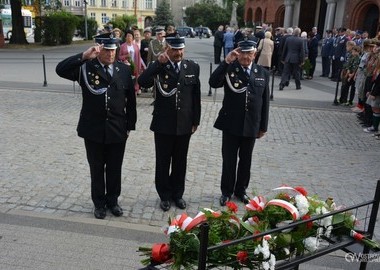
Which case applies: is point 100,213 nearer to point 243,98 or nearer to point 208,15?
point 243,98

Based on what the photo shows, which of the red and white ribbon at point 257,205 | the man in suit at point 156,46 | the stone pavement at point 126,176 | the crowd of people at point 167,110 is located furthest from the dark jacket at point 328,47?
the red and white ribbon at point 257,205

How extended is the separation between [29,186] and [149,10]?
92.0 metres

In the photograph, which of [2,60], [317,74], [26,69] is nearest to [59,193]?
[26,69]

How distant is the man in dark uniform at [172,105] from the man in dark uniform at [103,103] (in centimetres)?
31

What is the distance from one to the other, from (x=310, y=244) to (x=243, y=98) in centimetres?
241

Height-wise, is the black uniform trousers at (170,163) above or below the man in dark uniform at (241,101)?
below

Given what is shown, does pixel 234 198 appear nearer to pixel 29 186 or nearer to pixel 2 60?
pixel 29 186

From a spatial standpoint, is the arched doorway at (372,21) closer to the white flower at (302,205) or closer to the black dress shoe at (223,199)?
the black dress shoe at (223,199)

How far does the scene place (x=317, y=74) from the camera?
1847 cm

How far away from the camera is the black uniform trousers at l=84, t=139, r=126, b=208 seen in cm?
450

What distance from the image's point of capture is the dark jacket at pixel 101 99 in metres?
4.23

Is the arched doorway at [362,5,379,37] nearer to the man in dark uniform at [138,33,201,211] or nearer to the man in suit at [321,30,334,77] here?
the man in suit at [321,30,334,77]

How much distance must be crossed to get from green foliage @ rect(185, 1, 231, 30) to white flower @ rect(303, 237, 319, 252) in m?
73.3

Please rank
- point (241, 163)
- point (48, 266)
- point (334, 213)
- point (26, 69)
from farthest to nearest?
point (26, 69) → point (241, 163) → point (48, 266) → point (334, 213)
